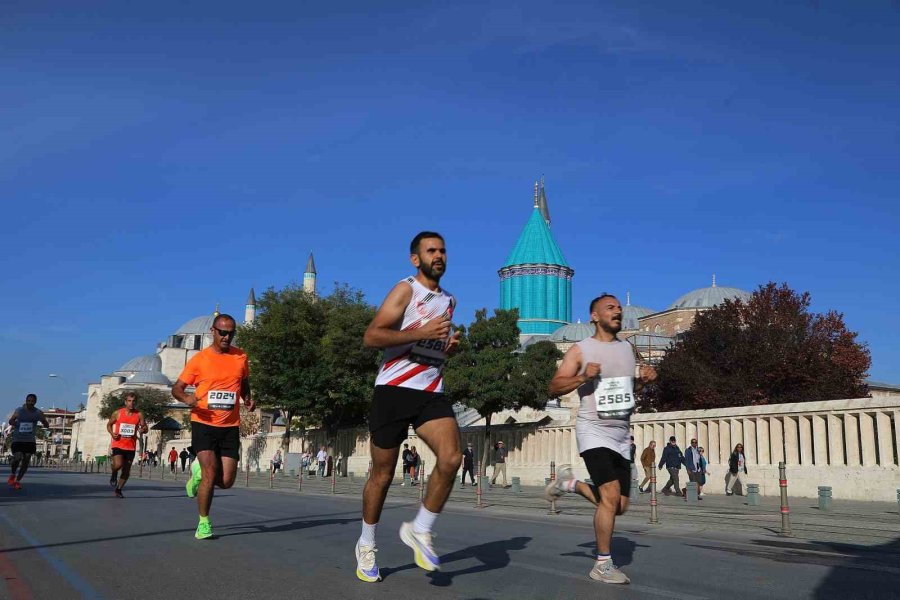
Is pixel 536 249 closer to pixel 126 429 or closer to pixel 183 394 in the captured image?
pixel 126 429

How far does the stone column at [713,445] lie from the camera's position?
88.7 feet

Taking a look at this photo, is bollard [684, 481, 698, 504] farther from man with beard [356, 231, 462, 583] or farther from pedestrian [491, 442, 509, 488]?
man with beard [356, 231, 462, 583]

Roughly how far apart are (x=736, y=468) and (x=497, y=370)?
1350cm

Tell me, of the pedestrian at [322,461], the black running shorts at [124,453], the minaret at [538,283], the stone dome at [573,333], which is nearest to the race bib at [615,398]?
the black running shorts at [124,453]

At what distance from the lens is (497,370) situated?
1430 inches

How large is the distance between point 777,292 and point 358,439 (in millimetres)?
24183

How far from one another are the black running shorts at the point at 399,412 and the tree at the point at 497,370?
3022 centimetres

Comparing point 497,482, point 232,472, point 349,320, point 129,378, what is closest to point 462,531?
point 232,472

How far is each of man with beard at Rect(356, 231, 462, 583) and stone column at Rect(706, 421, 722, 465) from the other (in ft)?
77.5

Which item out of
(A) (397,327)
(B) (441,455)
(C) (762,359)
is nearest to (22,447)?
(A) (397,327)

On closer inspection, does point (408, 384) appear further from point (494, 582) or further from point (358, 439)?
point (358, 439)

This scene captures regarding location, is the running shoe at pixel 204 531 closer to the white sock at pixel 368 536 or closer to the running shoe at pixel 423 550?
the white sock at pixel 368 536

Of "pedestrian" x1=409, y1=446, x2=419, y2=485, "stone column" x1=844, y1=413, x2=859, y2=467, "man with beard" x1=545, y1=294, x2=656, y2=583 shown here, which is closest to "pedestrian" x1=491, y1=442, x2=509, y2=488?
"pedestrian" x1=409, y1=446, x2=419, y2=485

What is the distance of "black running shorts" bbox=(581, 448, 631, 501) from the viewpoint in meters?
5.85
